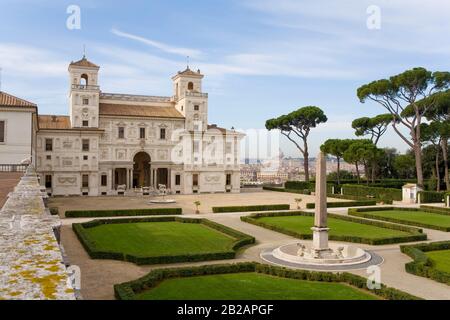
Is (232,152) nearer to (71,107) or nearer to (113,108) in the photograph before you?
(113,108)

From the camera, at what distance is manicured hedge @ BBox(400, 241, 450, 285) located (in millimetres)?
13956

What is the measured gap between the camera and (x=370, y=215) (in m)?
30.0

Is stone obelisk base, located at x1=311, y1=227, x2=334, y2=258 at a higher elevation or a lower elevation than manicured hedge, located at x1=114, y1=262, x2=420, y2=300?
higher

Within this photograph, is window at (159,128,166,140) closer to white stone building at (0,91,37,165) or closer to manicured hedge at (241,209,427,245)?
white stone building at (0,91,37,165)

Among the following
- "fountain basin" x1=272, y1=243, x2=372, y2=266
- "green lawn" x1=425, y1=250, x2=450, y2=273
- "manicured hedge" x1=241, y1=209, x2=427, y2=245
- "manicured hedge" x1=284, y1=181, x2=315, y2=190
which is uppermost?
"manicured hedge" x1=284, y1=181, x2=315, y2=190

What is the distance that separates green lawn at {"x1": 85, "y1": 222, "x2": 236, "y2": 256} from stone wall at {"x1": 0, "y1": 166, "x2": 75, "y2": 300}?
11.0 meters

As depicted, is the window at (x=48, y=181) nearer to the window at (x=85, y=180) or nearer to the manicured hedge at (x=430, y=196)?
the window at (x=85, y=180)

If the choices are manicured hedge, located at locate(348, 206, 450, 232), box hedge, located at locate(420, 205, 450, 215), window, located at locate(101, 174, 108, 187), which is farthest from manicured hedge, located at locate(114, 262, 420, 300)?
window, located at locate(101, 174, 108, 187)

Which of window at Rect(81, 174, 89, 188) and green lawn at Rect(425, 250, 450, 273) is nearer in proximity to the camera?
green lawn at Rect(425, 250, 450, 273)

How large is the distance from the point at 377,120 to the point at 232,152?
727 inches

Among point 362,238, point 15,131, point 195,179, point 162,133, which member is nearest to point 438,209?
point 362,238

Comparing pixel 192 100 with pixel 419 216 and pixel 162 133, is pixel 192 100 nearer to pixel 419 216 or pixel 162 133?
pixel 162 133

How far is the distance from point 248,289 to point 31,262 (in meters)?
9.46

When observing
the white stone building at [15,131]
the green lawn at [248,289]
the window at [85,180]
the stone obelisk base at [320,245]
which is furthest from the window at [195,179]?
the green lawn at [248,289]
